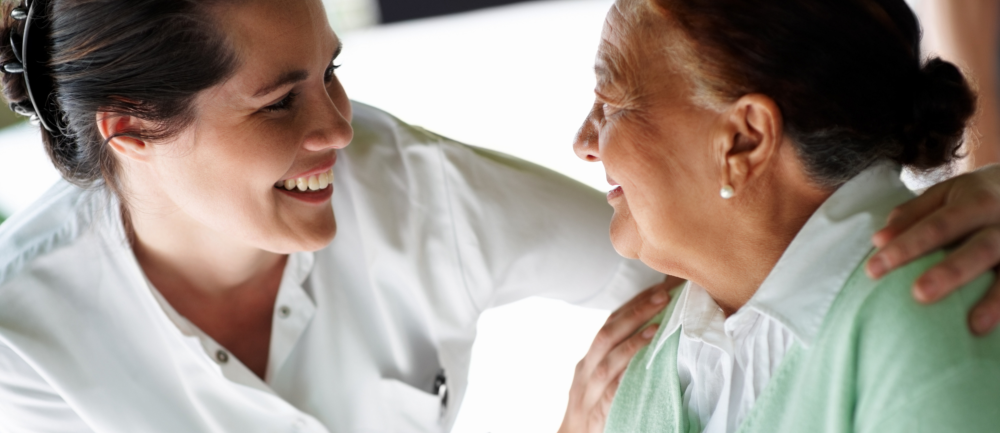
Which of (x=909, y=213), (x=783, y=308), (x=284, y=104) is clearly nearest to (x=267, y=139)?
(x=284, y=104)

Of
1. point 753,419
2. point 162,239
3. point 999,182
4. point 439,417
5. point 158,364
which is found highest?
point 999,182

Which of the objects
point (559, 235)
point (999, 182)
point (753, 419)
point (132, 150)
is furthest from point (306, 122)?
point (999, 182)

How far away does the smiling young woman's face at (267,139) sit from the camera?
1.39 meters

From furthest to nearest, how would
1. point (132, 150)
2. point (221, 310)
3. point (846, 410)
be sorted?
1. point (221, 310)
2. point (132, 150)
3. point (846, 410)

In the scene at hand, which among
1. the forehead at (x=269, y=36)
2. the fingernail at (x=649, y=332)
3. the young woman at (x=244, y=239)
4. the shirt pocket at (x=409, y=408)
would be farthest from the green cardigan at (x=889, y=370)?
the forehead at (x=269, y=36)

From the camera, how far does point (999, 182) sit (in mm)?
1132

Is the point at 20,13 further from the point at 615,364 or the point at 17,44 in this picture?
the point at 615,364

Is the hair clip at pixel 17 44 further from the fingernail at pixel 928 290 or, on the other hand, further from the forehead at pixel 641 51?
the fingernail at pixel 928 290

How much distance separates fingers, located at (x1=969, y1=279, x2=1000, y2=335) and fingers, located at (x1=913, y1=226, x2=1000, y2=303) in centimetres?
3

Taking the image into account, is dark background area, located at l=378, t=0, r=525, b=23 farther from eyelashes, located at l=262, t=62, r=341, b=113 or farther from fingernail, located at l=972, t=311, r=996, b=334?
fingernail, located at l=972, t=311, r=996, b=334

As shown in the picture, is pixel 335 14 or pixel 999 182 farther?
pixel 335 14

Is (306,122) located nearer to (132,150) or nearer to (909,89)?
(132,150)

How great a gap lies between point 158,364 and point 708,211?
3.45 feet

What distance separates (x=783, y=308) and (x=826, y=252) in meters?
0.09
